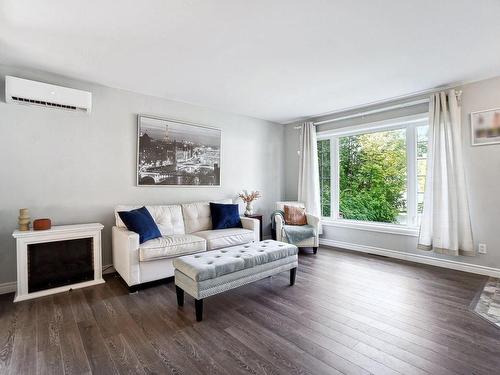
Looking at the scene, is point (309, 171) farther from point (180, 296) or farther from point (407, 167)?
point (180, 296)

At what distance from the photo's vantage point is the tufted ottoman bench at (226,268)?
7.27ft

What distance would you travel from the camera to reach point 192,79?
3.25 m

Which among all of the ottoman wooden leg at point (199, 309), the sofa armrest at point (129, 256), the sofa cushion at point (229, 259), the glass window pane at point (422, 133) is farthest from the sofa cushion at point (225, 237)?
the glass window pane at point (422, 133)

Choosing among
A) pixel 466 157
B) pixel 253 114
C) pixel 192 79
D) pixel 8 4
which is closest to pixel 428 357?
pixel 466 157

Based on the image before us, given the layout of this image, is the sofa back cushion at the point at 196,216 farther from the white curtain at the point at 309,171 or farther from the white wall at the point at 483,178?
the white wall at the point at 483,178

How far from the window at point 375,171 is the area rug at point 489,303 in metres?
1.22

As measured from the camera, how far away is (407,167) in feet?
13.3

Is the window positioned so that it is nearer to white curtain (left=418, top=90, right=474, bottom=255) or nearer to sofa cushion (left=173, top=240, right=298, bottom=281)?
white curtain (left=418, top=90, right=474, bottom=255)

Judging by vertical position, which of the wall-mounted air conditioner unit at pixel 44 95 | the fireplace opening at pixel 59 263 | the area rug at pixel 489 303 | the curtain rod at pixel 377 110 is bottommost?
the area rug at pixel 489 303

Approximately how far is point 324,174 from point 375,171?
93 centimetres

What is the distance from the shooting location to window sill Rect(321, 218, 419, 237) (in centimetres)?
392

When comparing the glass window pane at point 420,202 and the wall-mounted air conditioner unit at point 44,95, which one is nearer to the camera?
the wall-mounted air conditioner unit at point 44,95

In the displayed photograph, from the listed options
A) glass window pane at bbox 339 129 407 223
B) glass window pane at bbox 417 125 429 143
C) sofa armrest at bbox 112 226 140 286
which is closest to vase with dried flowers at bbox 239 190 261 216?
glass window pane at bbox 339 129 407 223

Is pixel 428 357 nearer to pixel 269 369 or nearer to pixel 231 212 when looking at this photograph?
pixel 269 369
